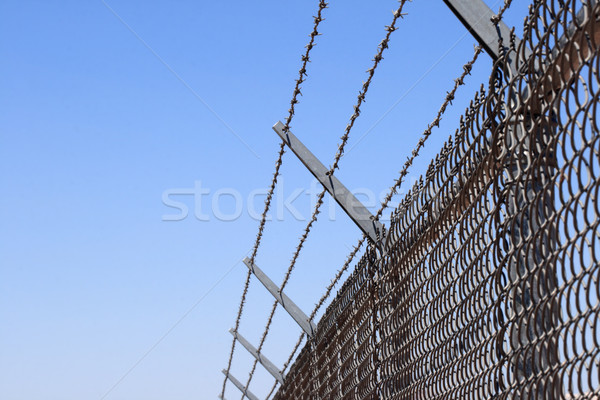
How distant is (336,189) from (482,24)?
6.12 ft

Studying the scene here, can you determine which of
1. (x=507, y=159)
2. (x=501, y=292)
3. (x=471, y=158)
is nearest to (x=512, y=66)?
(x=507, y=159)

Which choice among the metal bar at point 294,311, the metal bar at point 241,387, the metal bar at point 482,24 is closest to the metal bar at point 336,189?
the metal bar at point 482,24

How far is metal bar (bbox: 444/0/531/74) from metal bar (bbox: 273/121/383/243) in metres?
1.69

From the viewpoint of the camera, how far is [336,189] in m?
4.09

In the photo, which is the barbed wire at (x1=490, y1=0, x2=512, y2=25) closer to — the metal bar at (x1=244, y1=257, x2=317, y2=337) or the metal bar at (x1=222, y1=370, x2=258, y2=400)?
the metal bar at (x1=244, y1=257, x2=317, y2=337)

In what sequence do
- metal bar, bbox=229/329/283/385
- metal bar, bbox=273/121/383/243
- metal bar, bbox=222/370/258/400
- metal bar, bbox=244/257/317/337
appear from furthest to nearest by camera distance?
metal bar, bbox=222/370/258/400
metal bar, bbox=229/329/283/385
metal bar, bbox=244/257/317/337
metal bar, bbox=273/121/383/243

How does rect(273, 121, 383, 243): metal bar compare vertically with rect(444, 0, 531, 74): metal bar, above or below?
above

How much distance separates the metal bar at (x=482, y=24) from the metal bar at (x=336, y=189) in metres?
1.69

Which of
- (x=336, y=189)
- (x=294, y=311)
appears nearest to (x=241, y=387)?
(x=294, y=311)

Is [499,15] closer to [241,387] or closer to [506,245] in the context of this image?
[506,245]

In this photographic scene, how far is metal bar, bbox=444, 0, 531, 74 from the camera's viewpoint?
2262 mm

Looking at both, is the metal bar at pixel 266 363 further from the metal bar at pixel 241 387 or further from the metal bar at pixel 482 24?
the metal bar at pixel 482 24

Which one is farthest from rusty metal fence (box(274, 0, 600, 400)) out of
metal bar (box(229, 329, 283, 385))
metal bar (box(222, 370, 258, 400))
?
metal bar (box(222, 370, 258, 400))

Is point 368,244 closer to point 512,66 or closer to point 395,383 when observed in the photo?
point 395,383
